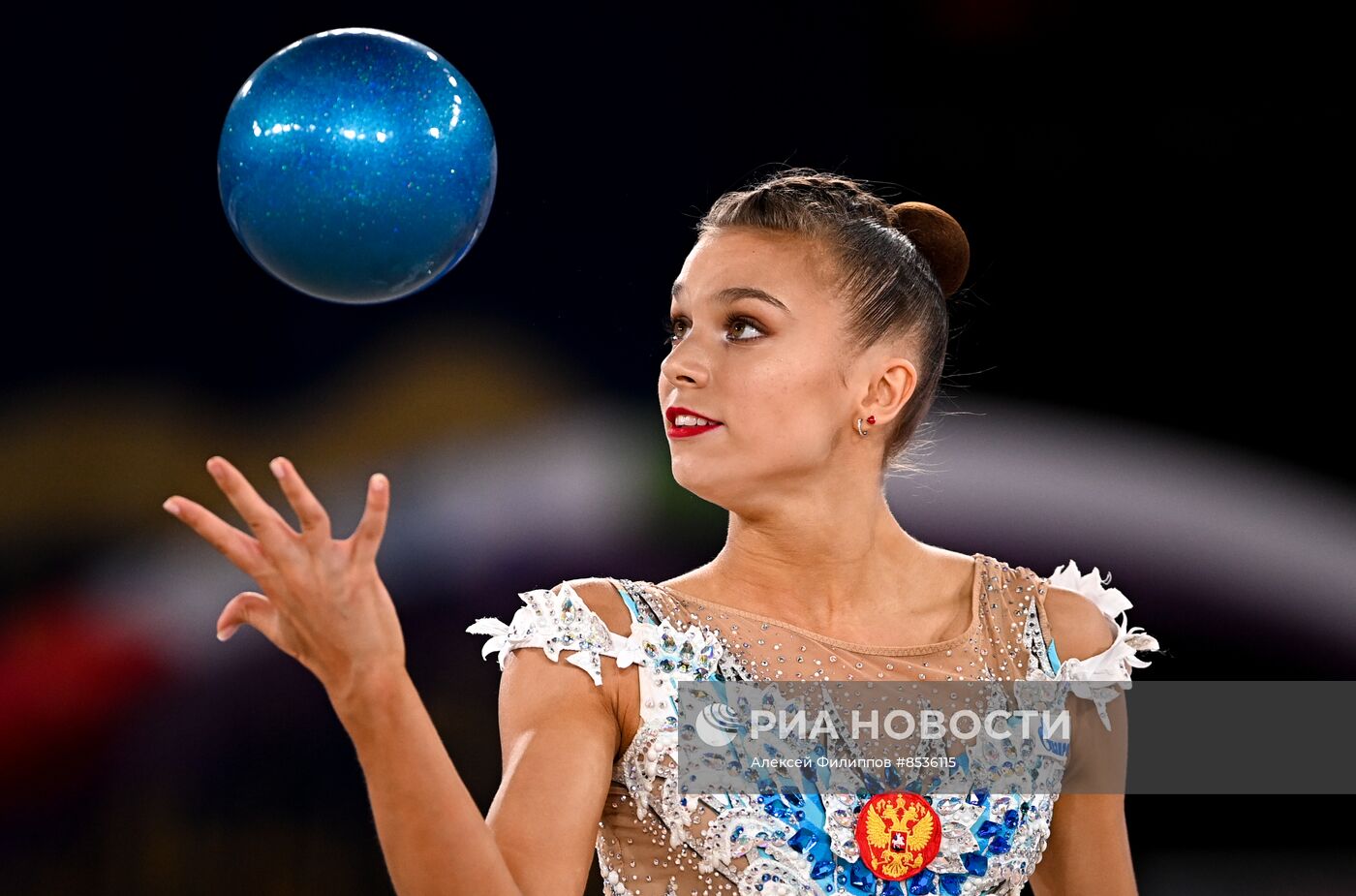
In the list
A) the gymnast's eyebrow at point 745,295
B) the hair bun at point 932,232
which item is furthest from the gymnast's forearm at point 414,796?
the hair bun at point 932,232

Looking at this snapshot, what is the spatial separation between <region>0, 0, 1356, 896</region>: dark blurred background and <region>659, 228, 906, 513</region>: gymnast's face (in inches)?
36.8

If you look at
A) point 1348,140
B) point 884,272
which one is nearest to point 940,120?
point 1348,140

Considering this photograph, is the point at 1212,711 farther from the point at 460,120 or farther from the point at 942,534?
the point at 460,120

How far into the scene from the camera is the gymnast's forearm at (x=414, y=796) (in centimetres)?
108

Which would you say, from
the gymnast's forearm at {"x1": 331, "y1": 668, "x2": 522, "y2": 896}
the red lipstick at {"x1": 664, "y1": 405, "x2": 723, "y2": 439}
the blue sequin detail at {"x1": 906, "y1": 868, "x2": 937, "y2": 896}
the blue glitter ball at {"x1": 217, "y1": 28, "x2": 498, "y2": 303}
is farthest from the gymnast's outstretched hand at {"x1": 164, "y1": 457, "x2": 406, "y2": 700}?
the blue sequin detail at {"x1": 906, "y1": 868, "x2": 937, "y2": 896}

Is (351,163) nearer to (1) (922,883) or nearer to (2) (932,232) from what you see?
(2) (932,232)

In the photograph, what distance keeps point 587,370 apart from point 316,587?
1557mm

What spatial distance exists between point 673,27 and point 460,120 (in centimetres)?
130

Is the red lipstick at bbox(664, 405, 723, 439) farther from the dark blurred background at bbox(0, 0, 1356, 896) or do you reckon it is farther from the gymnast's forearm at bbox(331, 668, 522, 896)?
the dark blurred background at bbox(0, 0, 1356, 896)

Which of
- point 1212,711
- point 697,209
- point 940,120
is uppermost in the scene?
point 940,120

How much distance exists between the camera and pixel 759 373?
61.2 inches

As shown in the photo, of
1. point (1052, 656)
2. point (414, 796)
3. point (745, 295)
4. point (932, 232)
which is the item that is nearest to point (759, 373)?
point (745, 295)

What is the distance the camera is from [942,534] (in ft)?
9.24

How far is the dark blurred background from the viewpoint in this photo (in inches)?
88.1
